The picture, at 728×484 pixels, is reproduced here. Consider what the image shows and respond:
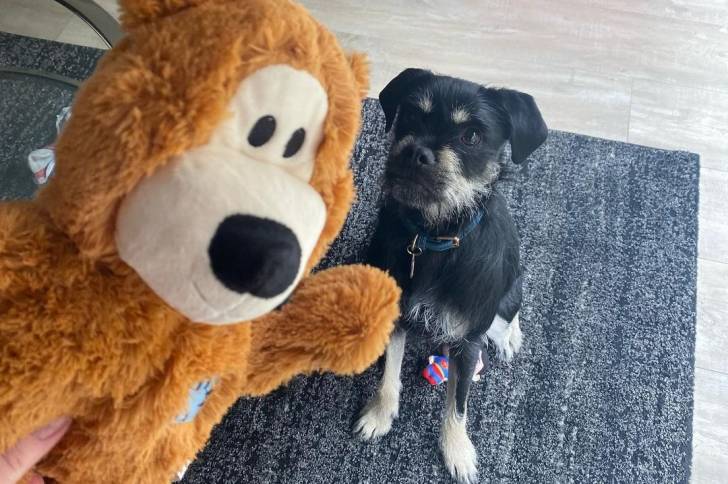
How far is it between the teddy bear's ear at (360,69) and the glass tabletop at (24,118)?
906 mm

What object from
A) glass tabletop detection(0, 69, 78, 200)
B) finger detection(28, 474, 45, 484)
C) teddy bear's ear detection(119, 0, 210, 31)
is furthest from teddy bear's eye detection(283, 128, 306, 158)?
glass tabletop detection(0, 69, 78, 200)

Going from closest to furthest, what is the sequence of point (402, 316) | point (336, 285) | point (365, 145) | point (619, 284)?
point (336, 285), point (402, 316), point (619, 284), point (365, 145)

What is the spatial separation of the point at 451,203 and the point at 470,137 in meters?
0.13

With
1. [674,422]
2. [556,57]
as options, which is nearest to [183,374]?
[674,422]

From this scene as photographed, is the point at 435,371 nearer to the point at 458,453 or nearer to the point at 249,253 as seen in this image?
the point at 458,453

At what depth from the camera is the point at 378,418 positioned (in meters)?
1.24

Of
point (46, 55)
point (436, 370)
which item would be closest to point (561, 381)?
point (436, 370)

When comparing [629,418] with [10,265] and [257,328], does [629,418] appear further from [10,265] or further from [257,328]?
[10,265]

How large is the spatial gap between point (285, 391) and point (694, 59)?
164 cm

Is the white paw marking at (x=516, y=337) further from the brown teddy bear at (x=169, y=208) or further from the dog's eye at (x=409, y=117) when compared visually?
the brown teddy bear at (x=169, y=208)

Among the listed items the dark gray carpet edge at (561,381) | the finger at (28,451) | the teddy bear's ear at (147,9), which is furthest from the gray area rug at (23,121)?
the teddy bear's ear at (147,9)

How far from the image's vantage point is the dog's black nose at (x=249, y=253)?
48 cm

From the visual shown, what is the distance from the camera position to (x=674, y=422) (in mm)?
1283

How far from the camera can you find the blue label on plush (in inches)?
25.8
